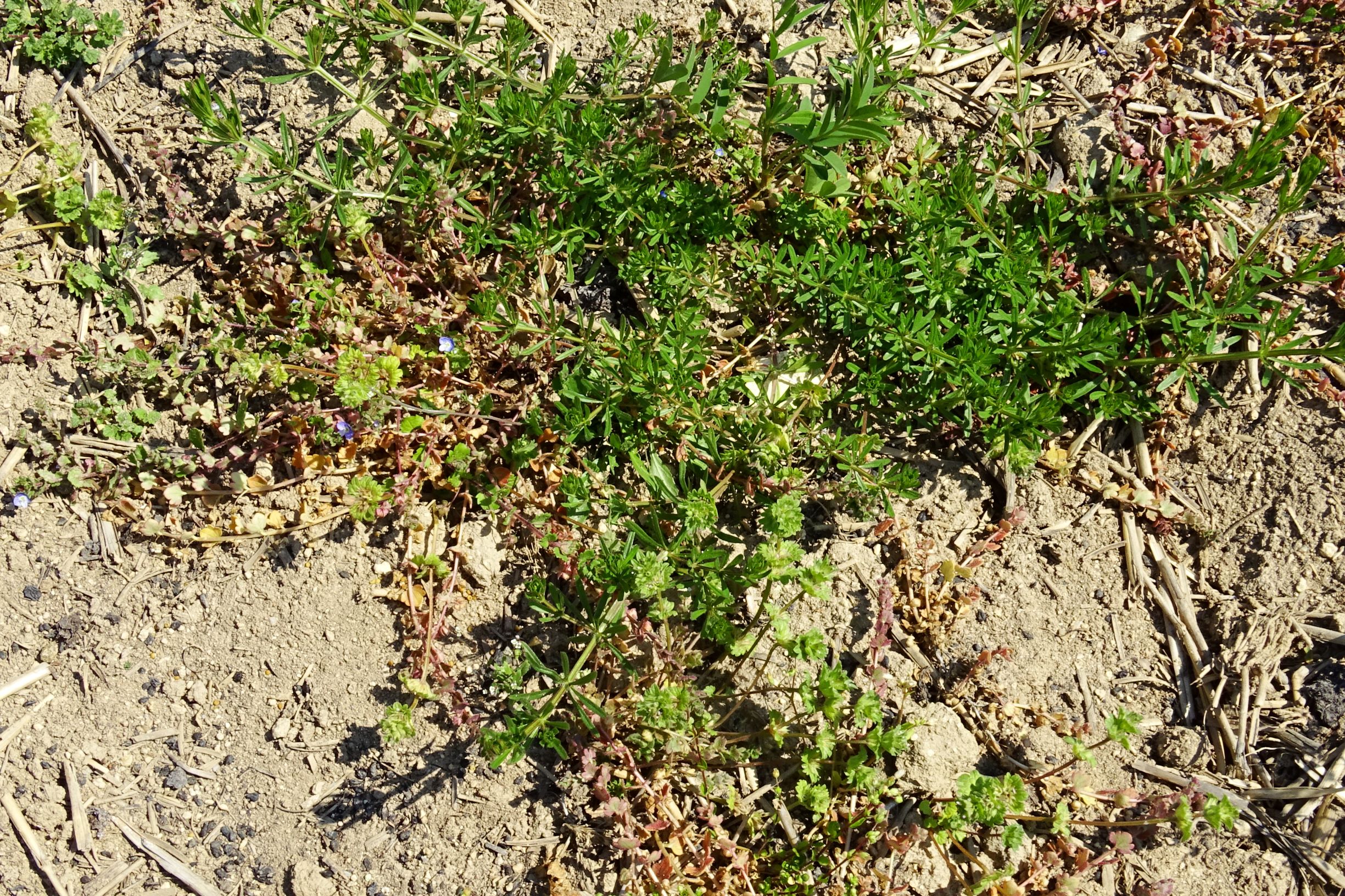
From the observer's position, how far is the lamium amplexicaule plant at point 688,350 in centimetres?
338

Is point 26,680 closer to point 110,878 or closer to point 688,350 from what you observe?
point 110,878

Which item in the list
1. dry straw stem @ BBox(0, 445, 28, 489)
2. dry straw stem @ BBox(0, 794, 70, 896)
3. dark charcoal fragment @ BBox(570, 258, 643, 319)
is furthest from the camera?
dark charcoal fragment @ BBox(570, 258, 643, 319)

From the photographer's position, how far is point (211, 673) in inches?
139

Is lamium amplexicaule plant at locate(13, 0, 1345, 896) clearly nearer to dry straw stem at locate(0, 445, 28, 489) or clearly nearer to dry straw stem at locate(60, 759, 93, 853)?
dry straw stem at locate(0, 445, 28, 489)

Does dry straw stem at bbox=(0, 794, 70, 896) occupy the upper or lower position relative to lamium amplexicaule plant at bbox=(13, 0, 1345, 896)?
lower

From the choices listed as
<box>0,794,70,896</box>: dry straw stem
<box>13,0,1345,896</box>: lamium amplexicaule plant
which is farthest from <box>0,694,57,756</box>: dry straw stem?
<box>13,0,1345,896</box>: lamium amplexicaule plant

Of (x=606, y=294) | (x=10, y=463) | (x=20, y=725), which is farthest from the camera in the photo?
(x=606, y=294)

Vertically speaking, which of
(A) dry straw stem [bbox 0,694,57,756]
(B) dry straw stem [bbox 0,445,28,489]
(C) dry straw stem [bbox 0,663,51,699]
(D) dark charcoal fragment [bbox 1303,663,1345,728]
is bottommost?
→ (A) dry straw stem [bbox 0,694,57,756]

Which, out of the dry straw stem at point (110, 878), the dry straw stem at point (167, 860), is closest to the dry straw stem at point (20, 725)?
the dry straw stem at point (167, 860)

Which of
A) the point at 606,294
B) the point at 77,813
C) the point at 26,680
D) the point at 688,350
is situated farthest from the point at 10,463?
the point at 688,350

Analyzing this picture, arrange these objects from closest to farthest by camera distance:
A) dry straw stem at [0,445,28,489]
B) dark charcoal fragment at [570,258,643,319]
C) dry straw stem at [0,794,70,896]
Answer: dry straw stem at [0,794,70,896] → dry straw stem at [0,445,28,489] → dark charcoal fragment at [570,258,643,319]

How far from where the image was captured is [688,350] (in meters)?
3.64

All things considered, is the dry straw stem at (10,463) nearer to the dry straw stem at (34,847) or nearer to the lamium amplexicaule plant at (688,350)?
the lamium amplexicaule plant at (688,350)

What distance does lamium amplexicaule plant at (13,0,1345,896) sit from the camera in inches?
133
